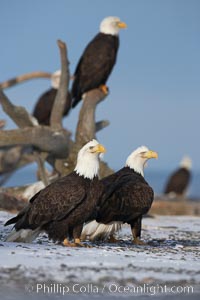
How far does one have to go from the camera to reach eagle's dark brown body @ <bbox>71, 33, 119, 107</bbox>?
12289 millimetres

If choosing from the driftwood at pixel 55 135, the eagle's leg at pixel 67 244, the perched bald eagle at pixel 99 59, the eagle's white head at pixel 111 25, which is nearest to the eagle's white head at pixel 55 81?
the perched bald eagle at pixel 99 59

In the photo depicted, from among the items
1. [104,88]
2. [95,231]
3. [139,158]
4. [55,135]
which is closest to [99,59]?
[104,88]

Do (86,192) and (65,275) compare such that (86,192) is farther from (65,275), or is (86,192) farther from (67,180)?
(65,275)

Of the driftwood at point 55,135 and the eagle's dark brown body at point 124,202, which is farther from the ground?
the driftwood at point 55,135

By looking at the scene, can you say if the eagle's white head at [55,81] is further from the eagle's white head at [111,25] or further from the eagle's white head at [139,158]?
the eagle's white head at [139,158]

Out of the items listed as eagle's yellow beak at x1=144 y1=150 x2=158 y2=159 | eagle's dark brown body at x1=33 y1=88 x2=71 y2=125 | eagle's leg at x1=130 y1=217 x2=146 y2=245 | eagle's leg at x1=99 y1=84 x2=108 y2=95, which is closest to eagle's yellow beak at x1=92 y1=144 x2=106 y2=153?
eagle's leg at x1=130 y1=217 x2=146 y2=245

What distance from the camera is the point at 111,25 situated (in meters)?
12.6

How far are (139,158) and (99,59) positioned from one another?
16.3 feet

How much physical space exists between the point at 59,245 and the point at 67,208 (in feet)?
1.06

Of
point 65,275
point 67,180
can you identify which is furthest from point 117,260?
point 67,180

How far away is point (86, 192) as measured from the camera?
6.45m

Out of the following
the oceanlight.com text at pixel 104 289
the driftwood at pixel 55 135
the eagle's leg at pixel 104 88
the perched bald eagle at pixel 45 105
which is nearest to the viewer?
the oceanlight.com text at pixel 104 289

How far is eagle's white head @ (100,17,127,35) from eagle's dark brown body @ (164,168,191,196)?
12.7m

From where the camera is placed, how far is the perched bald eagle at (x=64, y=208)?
6355 mm
